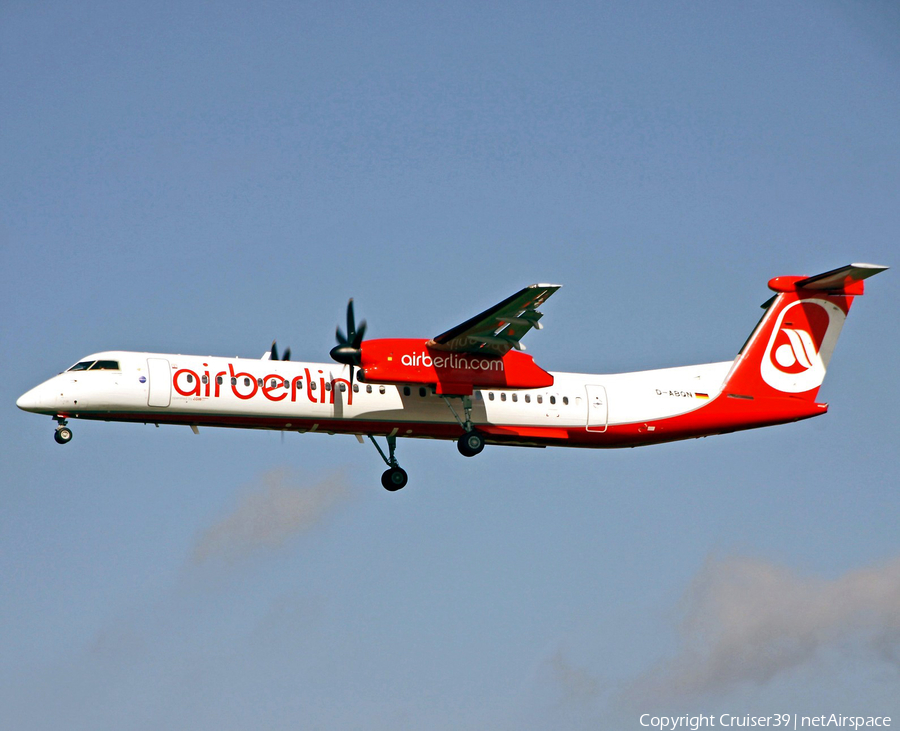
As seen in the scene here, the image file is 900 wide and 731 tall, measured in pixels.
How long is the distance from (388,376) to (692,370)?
805cm

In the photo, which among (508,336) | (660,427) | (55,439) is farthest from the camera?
(660,427)

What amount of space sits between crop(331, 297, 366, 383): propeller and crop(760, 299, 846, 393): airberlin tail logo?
1026 centimetres

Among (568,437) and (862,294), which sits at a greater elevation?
(862,294)

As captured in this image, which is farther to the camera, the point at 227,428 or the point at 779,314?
the point at 779,314

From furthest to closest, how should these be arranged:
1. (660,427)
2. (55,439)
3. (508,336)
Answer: (660,427), (508,336), (55,439)

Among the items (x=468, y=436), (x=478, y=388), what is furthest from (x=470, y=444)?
(x=478, y=388)

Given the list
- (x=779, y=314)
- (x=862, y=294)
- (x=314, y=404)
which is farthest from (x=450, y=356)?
(x=862, y=294)

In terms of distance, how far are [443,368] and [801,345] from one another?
955 centimetres

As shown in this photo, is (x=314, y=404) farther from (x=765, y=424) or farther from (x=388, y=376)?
(x=765, y=424)

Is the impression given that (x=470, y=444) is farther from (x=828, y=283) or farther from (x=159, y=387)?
(x=828, y=283)

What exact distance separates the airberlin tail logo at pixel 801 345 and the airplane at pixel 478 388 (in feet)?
0.10

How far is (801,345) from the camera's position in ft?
99.1

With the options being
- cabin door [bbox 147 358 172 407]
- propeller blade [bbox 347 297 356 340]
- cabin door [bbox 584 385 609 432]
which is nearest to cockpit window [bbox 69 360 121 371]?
cabin door [bbox 147 358 172 407]

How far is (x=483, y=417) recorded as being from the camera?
27688 millimetres
